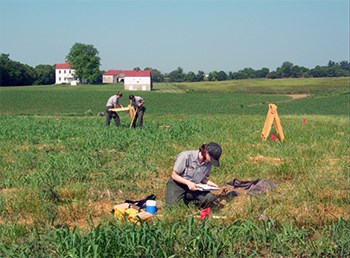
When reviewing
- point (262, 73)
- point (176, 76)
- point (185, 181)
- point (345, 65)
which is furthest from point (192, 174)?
point (345, 65)

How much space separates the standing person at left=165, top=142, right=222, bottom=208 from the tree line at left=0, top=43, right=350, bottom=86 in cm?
8833

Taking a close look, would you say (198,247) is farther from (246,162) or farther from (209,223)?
(246,162)

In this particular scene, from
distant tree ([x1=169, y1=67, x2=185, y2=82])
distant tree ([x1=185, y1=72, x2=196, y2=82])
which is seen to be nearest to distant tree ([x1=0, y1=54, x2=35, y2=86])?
distant tree ([x1=169, y1=67, x2=185, y2=82])

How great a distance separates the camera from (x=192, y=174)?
6.41m

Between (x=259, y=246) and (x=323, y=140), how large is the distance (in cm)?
917

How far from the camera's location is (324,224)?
17.3 ft

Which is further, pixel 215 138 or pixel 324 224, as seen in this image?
pixel 215 138

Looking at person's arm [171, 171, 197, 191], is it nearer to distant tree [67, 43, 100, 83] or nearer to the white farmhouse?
distant tree [67, 43, 100, 83]

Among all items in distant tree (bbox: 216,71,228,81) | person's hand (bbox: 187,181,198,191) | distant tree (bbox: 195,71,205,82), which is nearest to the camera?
person's hand (bbox: 187,181,198,191)

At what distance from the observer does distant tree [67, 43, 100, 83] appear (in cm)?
10544

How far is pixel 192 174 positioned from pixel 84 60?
102904 mm

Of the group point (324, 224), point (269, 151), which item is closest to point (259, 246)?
point (324, 224)

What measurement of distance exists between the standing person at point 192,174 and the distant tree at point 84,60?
335ft

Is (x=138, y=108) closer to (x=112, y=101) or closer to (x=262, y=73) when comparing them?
(x=112, y=101)
